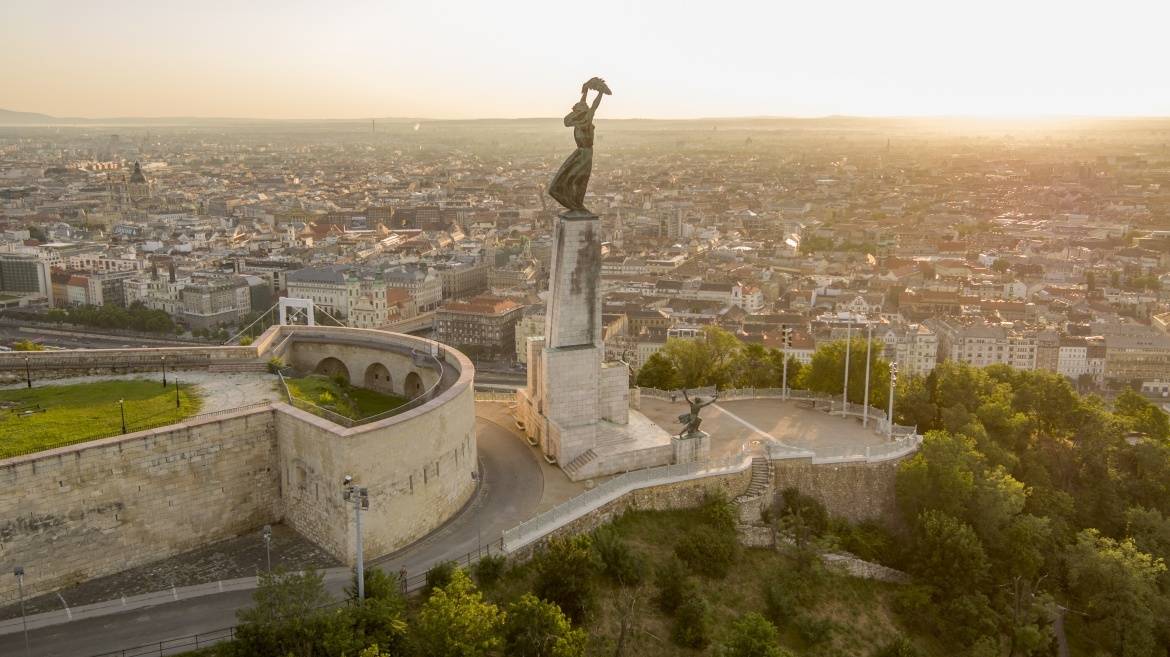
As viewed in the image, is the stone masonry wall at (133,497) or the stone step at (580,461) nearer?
the stone masonry wall at (133,497)

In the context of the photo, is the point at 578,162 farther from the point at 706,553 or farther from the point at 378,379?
the point at 706,553

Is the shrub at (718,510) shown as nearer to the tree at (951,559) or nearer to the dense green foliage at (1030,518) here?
the dense green foliage at (1030,518)

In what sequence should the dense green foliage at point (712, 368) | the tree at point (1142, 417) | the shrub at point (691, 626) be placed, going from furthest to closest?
the tree at point (1142, 417) < the dense green foliage at point (712, 368) < the shrub at point (691, 626)

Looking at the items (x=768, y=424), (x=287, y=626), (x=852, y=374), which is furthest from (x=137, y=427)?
(x=852, y=374)

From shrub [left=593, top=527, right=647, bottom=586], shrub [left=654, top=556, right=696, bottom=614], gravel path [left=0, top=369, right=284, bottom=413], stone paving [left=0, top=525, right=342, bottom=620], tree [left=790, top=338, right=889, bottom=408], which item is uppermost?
gravel path [left=0, top=369, right=284, bottom=413]

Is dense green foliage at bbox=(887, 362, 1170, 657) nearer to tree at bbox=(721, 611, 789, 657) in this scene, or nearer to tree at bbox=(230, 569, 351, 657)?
tree at bbox=(721, 611, 789, 657)

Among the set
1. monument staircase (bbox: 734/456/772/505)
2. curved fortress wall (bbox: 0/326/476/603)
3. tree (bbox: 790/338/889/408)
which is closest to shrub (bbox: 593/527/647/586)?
curved fortress wall (bbox: 0/326/476/603)

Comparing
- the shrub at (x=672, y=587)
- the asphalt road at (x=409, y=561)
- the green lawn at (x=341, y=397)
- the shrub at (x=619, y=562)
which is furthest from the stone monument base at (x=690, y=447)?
the green lawn at (x=341, y=397)

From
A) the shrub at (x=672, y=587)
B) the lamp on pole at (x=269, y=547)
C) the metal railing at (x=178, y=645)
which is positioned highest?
the lamp on pole at (x=269, y=547)
